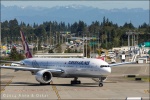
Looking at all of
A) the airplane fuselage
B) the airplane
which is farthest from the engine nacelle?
the airplane fuselage

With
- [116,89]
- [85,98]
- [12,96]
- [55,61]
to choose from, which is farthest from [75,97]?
[55,61]

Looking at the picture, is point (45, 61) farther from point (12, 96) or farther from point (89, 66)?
point (12, 96)

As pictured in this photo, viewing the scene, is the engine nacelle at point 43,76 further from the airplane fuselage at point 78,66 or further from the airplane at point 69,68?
the airplane fuselage at point 78,66

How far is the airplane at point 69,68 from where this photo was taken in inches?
2549

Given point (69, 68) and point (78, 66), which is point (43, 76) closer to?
point (69, 68)

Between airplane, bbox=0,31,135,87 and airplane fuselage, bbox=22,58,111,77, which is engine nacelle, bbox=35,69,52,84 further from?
airplane fuselage, bbox=22,58,111,77

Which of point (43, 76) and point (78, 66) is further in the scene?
point (43, 76)

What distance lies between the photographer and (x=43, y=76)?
6838 centimetres

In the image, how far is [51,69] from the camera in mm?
70375

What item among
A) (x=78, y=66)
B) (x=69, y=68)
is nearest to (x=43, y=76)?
(x=69, y=68)

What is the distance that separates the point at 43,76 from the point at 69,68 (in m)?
3.50

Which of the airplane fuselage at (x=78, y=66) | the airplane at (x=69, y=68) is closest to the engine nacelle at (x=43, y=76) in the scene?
the airplane at (x=69, y=68)

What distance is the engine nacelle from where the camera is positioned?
6762 centimetres

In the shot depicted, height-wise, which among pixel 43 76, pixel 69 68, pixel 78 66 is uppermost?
pixel 78 66
